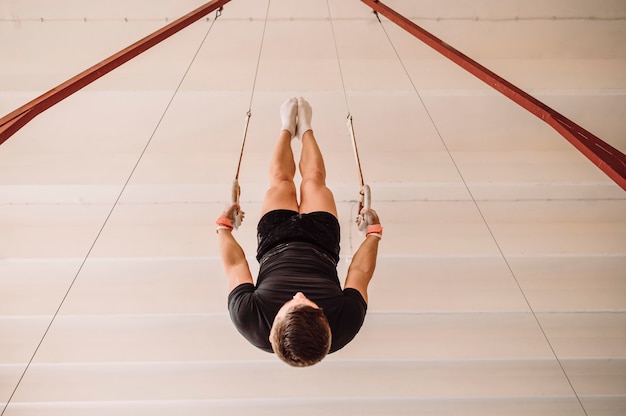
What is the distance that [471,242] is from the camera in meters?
3.37

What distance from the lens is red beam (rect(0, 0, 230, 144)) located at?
165 cm

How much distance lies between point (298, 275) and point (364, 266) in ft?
1.18

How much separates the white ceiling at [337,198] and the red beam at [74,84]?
2.33 feet

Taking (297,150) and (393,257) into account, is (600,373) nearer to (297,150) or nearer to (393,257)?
(393,257)

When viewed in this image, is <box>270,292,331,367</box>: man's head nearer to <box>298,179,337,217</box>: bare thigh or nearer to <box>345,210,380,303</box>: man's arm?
<box>345,210,380,303</box>: man's arm

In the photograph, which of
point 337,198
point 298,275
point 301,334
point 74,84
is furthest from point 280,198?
point 337,198

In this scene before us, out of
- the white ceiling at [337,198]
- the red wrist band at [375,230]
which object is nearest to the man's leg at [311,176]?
the red wrist band at [375,230]

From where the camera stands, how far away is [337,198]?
3328 mm

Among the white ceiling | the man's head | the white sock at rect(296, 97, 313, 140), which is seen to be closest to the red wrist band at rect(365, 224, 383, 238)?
the man's head

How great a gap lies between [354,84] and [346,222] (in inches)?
42.7

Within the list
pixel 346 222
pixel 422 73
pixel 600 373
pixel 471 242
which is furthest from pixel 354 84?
pixel 600 373

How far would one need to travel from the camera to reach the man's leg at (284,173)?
2123mm

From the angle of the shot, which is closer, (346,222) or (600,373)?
(346,222)

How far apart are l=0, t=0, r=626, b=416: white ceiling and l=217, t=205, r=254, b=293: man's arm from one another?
112 cm
